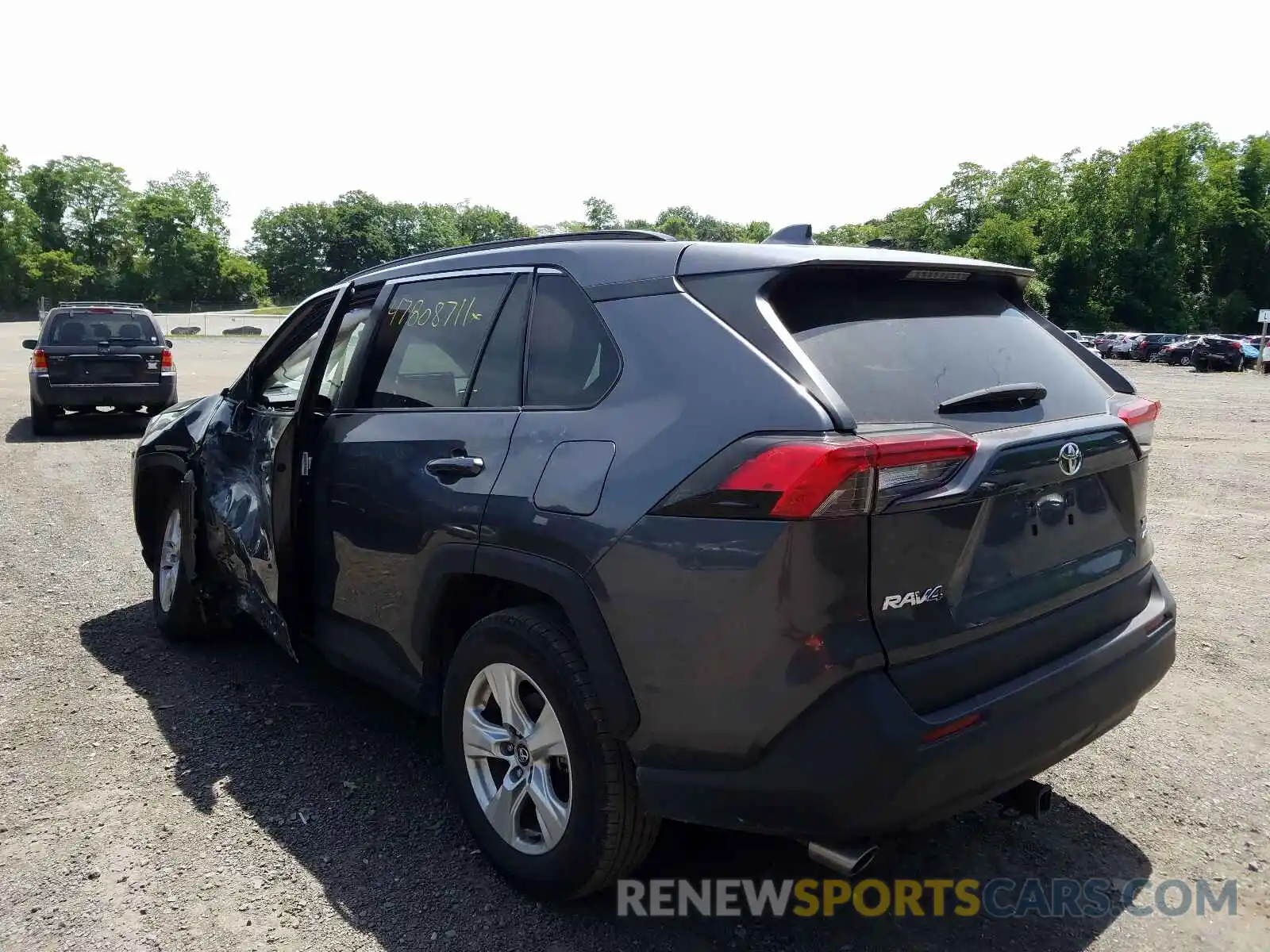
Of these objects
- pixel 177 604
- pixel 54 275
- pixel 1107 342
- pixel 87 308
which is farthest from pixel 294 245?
pixel 177 604

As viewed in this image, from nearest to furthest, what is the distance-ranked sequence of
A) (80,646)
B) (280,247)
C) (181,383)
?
(80,646) → (181,383) → (280,247)

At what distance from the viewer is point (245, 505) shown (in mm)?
3898

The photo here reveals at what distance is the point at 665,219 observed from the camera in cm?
13675

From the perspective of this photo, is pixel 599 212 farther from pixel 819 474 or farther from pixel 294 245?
pixel 819 474

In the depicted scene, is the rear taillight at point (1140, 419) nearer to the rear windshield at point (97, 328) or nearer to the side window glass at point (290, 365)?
the side window glass at point (290, 365)

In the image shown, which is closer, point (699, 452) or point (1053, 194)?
point (699, 452)

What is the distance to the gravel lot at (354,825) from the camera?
8.63 ft

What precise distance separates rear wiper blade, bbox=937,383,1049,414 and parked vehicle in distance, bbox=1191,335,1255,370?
41.0m

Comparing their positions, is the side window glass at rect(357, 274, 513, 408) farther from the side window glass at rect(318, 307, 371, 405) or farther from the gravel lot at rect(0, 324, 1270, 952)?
the gravel lot at rect(0, 324, 1270, 952)

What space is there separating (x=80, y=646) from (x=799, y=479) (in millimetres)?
4355

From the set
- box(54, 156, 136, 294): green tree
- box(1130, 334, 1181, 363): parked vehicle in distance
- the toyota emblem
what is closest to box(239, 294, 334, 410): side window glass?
the toyota emblem

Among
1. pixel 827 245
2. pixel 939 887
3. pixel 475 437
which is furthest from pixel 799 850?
pixel 827 245

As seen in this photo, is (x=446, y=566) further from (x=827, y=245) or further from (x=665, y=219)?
(x=665, y=219)

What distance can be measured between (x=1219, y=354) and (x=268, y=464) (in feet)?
137
